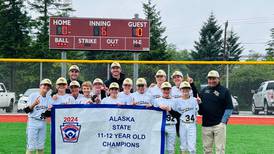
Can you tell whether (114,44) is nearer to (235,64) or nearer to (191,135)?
(235,64)

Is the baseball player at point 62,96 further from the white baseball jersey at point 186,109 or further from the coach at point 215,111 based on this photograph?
the coach at point 215,111

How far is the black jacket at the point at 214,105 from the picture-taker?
881 centimetres

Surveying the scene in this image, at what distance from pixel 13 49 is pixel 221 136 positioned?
30.8 meters

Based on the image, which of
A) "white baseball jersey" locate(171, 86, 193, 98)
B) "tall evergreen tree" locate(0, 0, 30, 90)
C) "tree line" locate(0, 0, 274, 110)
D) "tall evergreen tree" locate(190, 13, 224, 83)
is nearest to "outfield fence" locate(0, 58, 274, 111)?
"tree line" locate(0, 0, 274, 110)

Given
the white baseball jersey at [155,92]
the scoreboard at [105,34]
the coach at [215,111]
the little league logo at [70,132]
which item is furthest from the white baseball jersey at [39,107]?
the scoreboard at [105,34]

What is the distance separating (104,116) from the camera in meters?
7.62

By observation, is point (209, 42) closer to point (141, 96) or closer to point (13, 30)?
point (13, 30)

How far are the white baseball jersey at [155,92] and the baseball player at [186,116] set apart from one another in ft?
1.90

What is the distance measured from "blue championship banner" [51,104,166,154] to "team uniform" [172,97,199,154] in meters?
1.13

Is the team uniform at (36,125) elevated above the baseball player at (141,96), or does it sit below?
below

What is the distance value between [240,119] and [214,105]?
33.9ft

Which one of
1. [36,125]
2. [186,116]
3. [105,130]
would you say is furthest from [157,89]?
[36,125]

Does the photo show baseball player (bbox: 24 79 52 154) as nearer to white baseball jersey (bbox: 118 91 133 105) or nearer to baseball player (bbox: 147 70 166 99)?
white baseball jersey (bbox: 118 91 133 105)

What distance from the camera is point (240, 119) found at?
18766 millimetres
